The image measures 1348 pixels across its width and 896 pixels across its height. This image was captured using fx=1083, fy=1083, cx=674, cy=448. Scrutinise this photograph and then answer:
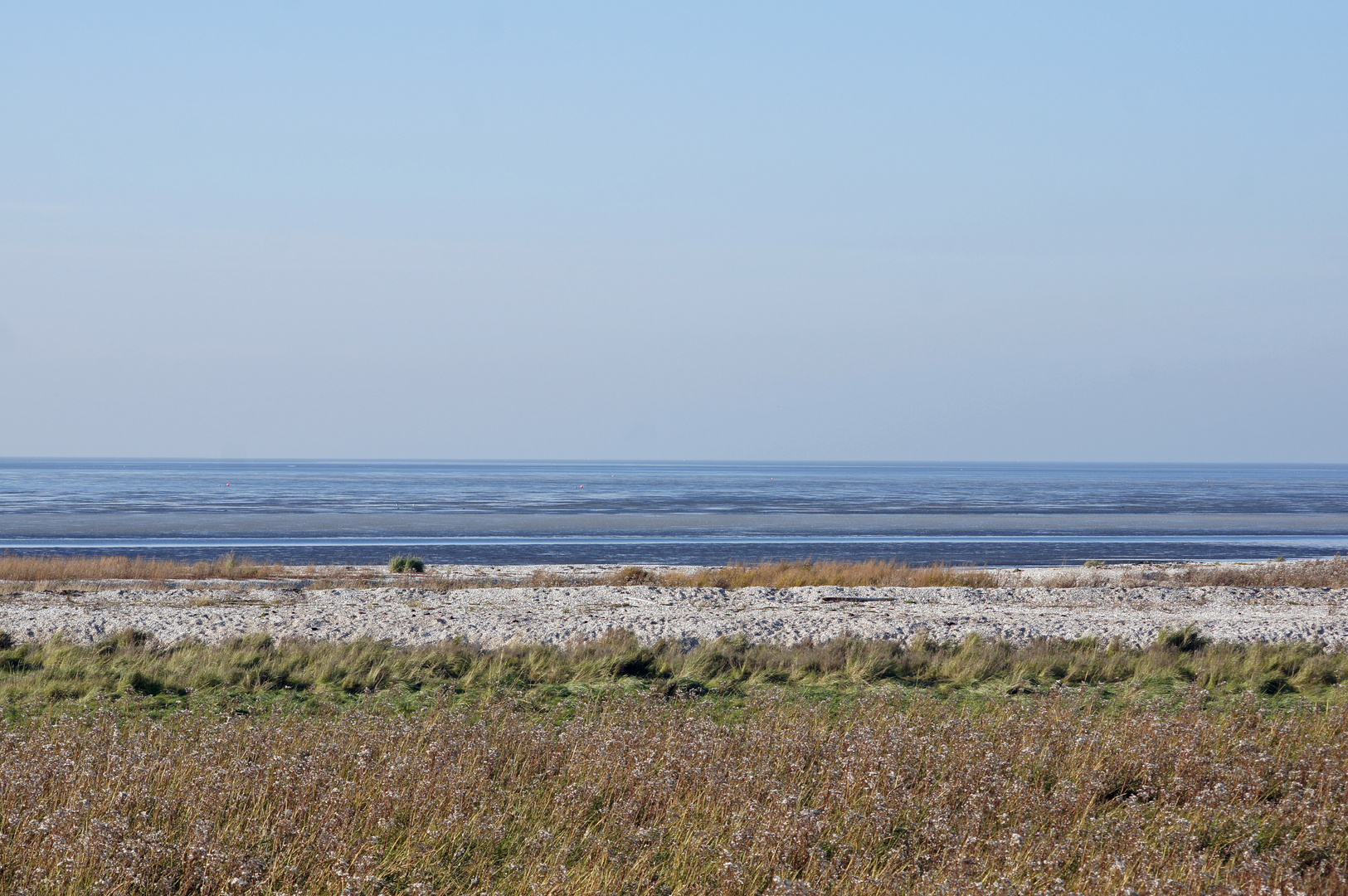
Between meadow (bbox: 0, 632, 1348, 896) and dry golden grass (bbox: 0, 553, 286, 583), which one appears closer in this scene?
meadow (bbox: 0, 632, 1348, 896)

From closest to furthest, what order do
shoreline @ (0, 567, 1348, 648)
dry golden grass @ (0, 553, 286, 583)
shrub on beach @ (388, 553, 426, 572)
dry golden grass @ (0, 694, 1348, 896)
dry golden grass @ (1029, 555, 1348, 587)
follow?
dry golden grass @ (0, 694, 1348, 896), shoreline @ (0, 567, 1348, 648), dry golden grass @ (0, 553, 286, 583), dry golden grass @ (1029, 555, 1348, 587), shrub on beach @ (388, 553, 426, 572)

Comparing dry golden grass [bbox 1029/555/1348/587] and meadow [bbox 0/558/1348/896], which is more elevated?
meadow [bbox 0/558/1348/896]

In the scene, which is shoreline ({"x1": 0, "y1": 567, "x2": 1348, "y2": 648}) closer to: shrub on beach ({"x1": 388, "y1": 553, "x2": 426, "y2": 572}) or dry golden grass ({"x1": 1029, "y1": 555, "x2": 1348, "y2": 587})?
dry golden grass ({"x1": 1029, "y1": 555, "x2": 1348, "y2": 587})

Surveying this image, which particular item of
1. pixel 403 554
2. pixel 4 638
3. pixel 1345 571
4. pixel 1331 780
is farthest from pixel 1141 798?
pixel 403 554

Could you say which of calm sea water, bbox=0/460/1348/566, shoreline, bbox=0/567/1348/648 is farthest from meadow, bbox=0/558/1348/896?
calm sea water, bbox=0/460/1348/566

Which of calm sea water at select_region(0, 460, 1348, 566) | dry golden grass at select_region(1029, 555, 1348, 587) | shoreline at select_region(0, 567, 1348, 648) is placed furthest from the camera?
calm sea water at select_region(0, 460, 1348, 566)

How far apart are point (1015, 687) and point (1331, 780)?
5.84 meters

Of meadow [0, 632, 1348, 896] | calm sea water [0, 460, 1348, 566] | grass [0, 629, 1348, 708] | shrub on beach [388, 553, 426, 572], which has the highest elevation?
meadow [0, 632, 1348, 896]

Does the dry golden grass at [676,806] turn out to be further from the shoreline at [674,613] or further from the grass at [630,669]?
the shoreline at [674,613]

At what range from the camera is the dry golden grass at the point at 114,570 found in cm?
2859

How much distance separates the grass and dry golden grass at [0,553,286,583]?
1461 cm

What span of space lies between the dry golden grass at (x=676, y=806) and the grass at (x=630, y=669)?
11.3ft

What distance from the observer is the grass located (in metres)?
12.1

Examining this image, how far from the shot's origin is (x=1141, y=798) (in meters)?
7.22
